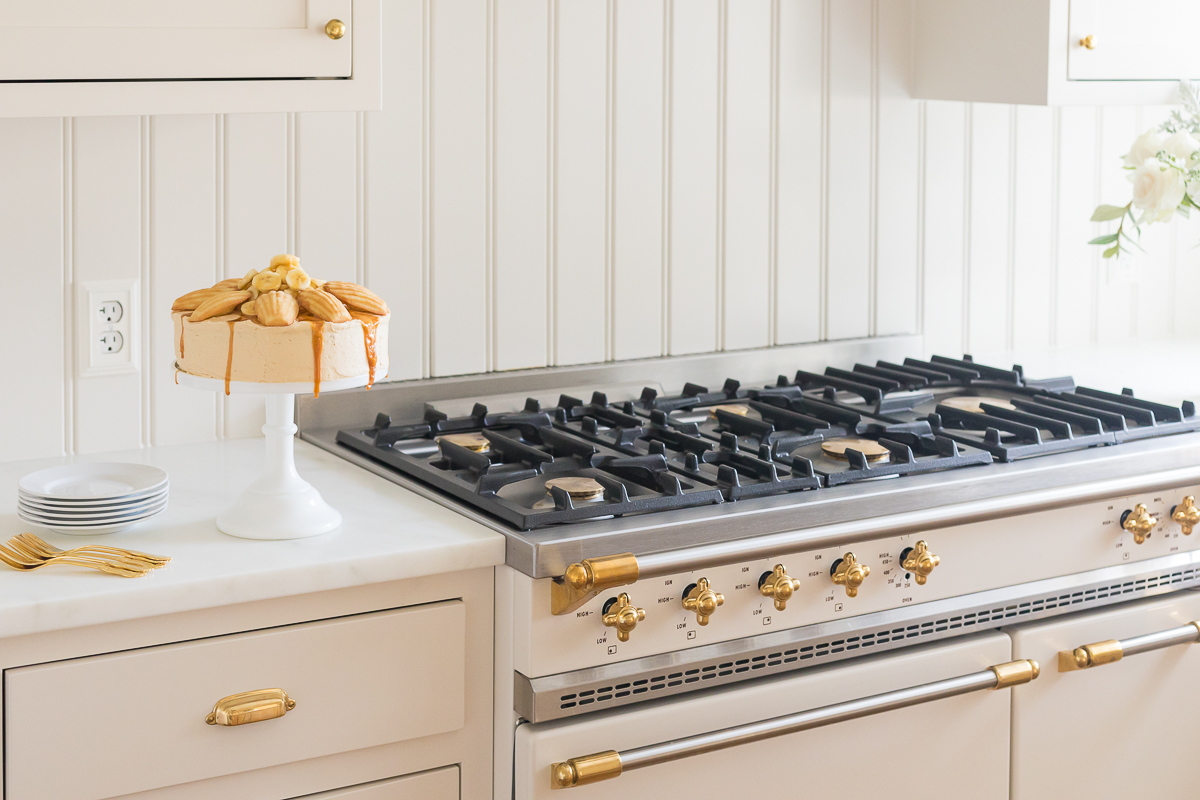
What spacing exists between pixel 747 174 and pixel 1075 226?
2.74ft

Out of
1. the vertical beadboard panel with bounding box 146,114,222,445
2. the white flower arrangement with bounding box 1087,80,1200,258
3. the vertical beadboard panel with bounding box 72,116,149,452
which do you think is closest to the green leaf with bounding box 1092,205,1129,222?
the white flower arrangement with bounding box 1087,80,1200,258

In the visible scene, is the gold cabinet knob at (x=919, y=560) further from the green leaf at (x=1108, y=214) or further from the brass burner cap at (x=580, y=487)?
the green leaf at (x=1108, y=214)

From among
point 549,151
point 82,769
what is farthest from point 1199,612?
point 82,769

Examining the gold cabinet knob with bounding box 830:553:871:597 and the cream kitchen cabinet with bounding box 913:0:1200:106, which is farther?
the cream kitchen cabinet with bounding box 913:0:1200:106

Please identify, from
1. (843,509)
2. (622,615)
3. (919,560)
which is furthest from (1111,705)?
(622,615)

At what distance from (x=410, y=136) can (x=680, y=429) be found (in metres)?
0.61

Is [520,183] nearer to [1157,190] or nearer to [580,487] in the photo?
[580,487]

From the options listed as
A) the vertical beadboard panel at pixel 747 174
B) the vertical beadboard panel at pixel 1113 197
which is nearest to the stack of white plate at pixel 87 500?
the vertical beadboard panel at pixel 747 174

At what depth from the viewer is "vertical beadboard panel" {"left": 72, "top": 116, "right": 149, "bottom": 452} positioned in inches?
68.1

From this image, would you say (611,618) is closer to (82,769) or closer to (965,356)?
(82,769)

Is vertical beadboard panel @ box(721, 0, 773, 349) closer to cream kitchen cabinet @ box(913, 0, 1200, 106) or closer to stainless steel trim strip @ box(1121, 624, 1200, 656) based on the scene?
cream kitchen cabinet @ box(913, 0, 1200, 106)

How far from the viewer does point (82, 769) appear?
1252 millimetres

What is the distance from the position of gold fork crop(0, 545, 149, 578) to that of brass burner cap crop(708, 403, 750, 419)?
3.21 ft

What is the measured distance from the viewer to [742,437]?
1877 mm
